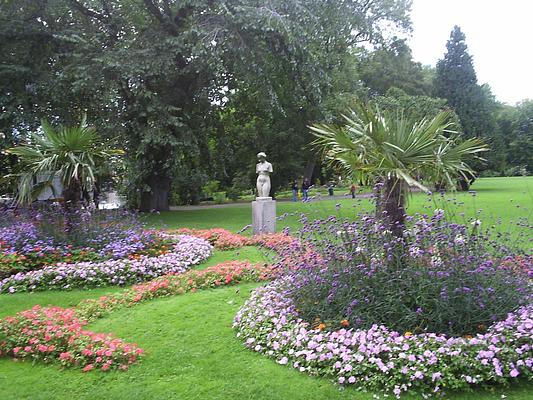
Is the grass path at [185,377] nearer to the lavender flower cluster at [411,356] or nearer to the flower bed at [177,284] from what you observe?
the lavender flower cluster at [411,356]

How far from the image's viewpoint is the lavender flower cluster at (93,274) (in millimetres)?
6920

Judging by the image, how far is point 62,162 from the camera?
823cm

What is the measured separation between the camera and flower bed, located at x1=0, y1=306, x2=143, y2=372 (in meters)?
4.02

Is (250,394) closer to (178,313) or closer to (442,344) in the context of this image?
(442,344)

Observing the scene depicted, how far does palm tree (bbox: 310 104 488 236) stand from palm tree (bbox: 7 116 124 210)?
509 cm

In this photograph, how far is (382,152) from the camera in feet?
15.3

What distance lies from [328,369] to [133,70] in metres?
12.4

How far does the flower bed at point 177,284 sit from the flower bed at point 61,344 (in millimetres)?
802

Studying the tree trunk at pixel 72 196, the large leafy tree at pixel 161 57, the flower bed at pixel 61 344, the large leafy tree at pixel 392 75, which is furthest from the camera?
the large leafy tree at pixel 392 75

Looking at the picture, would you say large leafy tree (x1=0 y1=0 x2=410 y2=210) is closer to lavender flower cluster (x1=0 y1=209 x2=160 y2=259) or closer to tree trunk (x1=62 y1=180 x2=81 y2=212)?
lavender flower cluster (x1=0 y1=209 x2=160 y2=259)

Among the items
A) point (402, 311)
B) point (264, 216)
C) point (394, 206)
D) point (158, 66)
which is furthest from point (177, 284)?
point (158, 66)

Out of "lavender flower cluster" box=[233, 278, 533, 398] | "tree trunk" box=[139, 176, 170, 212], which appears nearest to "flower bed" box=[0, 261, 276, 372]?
"lavender flower cluster" box=[233, 278, 533, 398]

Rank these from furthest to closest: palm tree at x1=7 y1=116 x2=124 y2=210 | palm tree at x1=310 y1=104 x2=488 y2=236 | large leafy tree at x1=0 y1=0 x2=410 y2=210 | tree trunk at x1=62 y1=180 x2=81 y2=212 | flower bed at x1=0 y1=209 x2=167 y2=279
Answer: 1. large leafy tree at x1=0 y1=0 x2=410 y2=210
2. tree trunk at x1=62 y1=180 x2=81 y2=212
3. palm tree at x1=7 y1=116 x2=124 y2=210
4. flower bed at x1=0 y1=209 x2=167 y2=279
5. palm tree at x1=310 y1=104 x2=488 y2=236

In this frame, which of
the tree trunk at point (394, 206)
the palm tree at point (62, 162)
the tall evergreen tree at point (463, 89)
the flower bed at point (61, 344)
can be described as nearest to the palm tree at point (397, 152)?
the tree trunk at point (394, 206)
